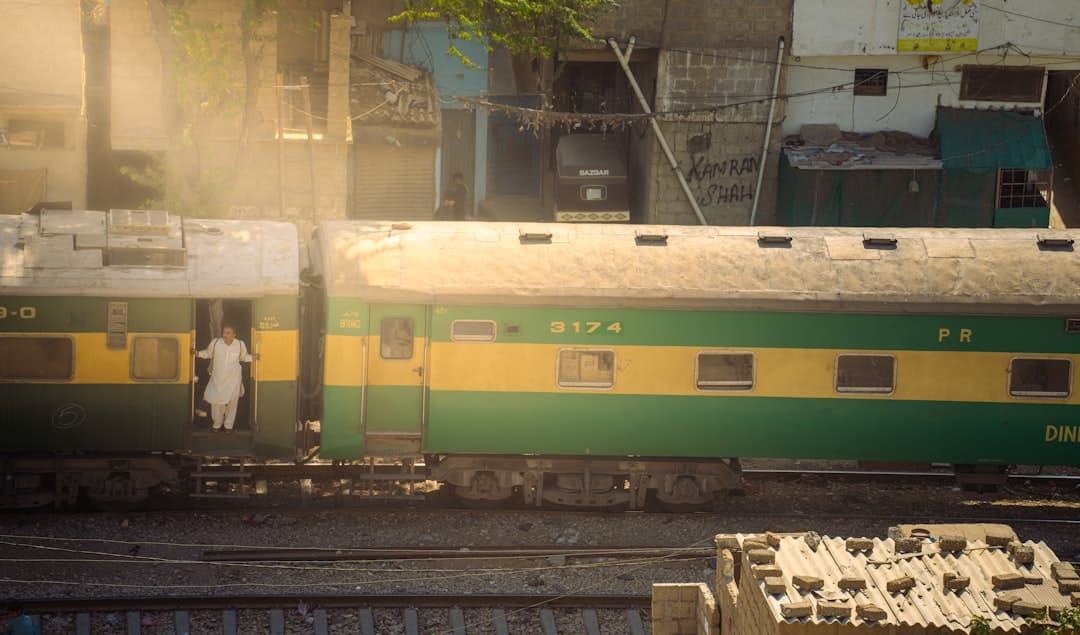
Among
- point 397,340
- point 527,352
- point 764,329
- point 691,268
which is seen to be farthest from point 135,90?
point 764,329

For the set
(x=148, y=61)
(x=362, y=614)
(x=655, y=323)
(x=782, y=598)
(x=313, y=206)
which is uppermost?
(x=148, y=61)

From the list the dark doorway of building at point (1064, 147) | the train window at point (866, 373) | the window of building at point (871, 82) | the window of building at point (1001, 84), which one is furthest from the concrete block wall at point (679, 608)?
the dark doorway of building at point (1064, 147)

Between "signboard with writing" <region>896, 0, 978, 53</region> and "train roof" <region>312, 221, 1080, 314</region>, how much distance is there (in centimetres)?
1086

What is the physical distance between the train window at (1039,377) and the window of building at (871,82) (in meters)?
12.3

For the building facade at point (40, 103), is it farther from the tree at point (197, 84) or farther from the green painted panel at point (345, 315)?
the green painted panel at point (345, 315)

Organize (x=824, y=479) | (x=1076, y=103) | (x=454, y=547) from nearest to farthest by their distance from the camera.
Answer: (x=454, y=547) < (x=824, y=479) < (x=1076, y=103)

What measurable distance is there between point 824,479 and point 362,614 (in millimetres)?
7872

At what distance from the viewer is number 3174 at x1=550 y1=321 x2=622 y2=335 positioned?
18188mm

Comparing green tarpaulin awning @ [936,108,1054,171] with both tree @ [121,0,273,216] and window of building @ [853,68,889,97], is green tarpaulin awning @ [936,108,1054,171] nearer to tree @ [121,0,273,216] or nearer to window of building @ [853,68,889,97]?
window of building @ [853,68,889,97]

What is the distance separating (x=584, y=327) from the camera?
18.2 meters

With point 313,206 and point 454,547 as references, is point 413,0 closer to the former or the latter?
point 313,206

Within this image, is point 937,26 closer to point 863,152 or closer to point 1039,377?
point 863,152

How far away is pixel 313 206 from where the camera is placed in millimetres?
27688

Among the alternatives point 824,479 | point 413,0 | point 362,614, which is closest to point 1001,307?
point 824,479
